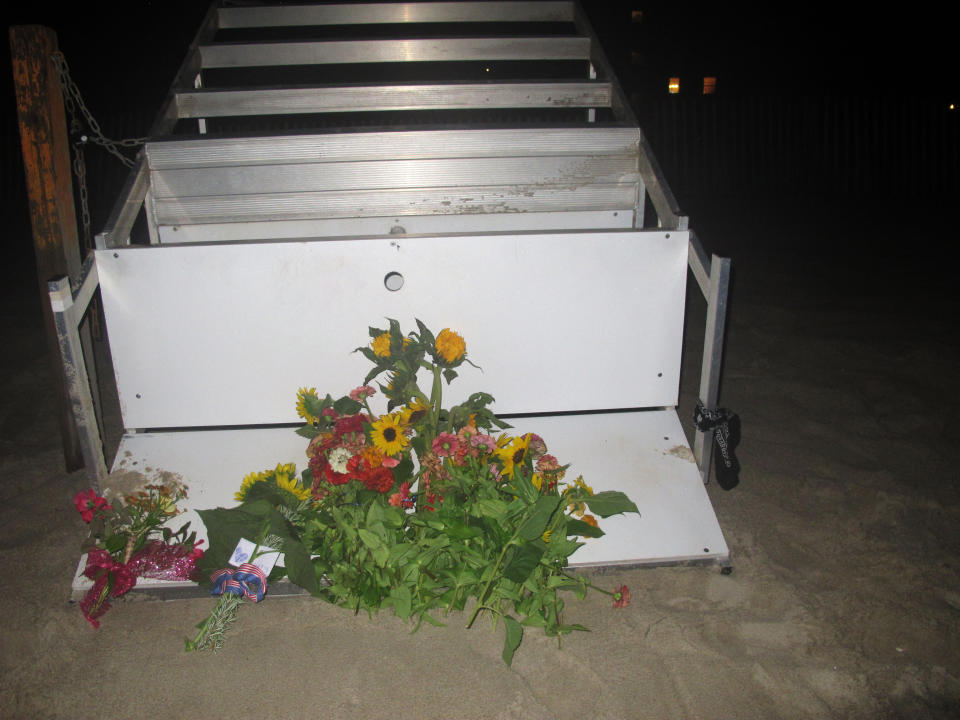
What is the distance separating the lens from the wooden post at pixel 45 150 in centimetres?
319

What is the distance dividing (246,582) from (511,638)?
37.6 inches

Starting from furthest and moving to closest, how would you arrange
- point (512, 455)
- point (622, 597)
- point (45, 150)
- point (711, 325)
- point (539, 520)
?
point (45, 150), point (711, 325), point (512, 455), point (622, 597), point (539, 520)

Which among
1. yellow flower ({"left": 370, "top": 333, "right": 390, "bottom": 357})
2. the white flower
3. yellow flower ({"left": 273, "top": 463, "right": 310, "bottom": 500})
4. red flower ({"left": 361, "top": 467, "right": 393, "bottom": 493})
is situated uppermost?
yellow flower ({"left": 370, "top": 333, "right": 390, "bottom": 357})

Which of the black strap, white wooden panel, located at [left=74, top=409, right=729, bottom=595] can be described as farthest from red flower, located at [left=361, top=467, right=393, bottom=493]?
the black strap

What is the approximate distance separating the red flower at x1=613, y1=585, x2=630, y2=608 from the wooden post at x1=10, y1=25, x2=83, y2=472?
9.02ft

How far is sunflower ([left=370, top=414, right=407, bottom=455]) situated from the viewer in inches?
106

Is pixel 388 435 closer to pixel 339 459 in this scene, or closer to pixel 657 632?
pixel 339 459

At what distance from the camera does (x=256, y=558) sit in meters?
2.51

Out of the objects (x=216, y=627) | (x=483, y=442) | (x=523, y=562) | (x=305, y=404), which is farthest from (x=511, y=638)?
(x=305, y=404)

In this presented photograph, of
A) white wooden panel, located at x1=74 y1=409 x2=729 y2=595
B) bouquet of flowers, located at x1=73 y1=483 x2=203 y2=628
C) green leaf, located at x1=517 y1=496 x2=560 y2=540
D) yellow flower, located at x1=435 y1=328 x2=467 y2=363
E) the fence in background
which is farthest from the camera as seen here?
the fence in background

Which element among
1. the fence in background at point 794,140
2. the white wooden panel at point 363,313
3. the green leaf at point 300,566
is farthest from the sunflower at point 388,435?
the fence in background at point 794,140

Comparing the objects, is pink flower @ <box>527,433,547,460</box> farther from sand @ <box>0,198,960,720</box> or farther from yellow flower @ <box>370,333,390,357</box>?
yellow flower @ <box>370,333,390,357</box>

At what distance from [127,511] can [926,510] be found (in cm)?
340

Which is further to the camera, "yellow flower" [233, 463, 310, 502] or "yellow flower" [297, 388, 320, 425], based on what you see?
"yellow flower" [297, 388, 320, 425]
